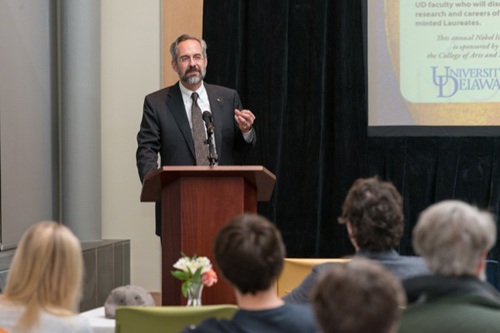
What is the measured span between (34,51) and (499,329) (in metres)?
4.78

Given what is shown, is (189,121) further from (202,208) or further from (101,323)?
(101,323)

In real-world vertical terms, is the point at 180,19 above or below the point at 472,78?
above

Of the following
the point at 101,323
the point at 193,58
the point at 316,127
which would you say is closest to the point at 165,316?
the point at 101,323

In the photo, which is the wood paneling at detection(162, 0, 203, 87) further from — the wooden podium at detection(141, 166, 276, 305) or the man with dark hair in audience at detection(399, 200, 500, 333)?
the man with dark hair in audience at detection(399, 200, 500, 333)

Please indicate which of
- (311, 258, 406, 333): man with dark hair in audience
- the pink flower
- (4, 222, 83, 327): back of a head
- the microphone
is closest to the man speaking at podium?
the microphone

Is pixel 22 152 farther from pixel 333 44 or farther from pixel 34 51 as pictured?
pixel 333 44

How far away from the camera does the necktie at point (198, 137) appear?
4590 millimetres

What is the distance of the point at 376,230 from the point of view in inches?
93.7

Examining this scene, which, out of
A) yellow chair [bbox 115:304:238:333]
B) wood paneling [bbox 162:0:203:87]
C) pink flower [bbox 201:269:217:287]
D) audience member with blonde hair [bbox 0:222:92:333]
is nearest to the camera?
audience member with blonde hair [bbox 0:222:92:333]

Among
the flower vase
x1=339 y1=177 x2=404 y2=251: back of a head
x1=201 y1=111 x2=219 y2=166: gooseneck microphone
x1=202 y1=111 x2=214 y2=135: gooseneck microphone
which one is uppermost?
x1=202 y1=111 x2=214 y2=135: gooseneck microphone

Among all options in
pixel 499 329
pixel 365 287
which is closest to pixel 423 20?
pixel 499 329

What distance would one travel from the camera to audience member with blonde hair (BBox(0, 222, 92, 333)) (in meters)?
1.99

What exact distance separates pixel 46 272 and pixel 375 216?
1.00 meters

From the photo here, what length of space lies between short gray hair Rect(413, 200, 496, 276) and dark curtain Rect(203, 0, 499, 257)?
4182 millimetres
